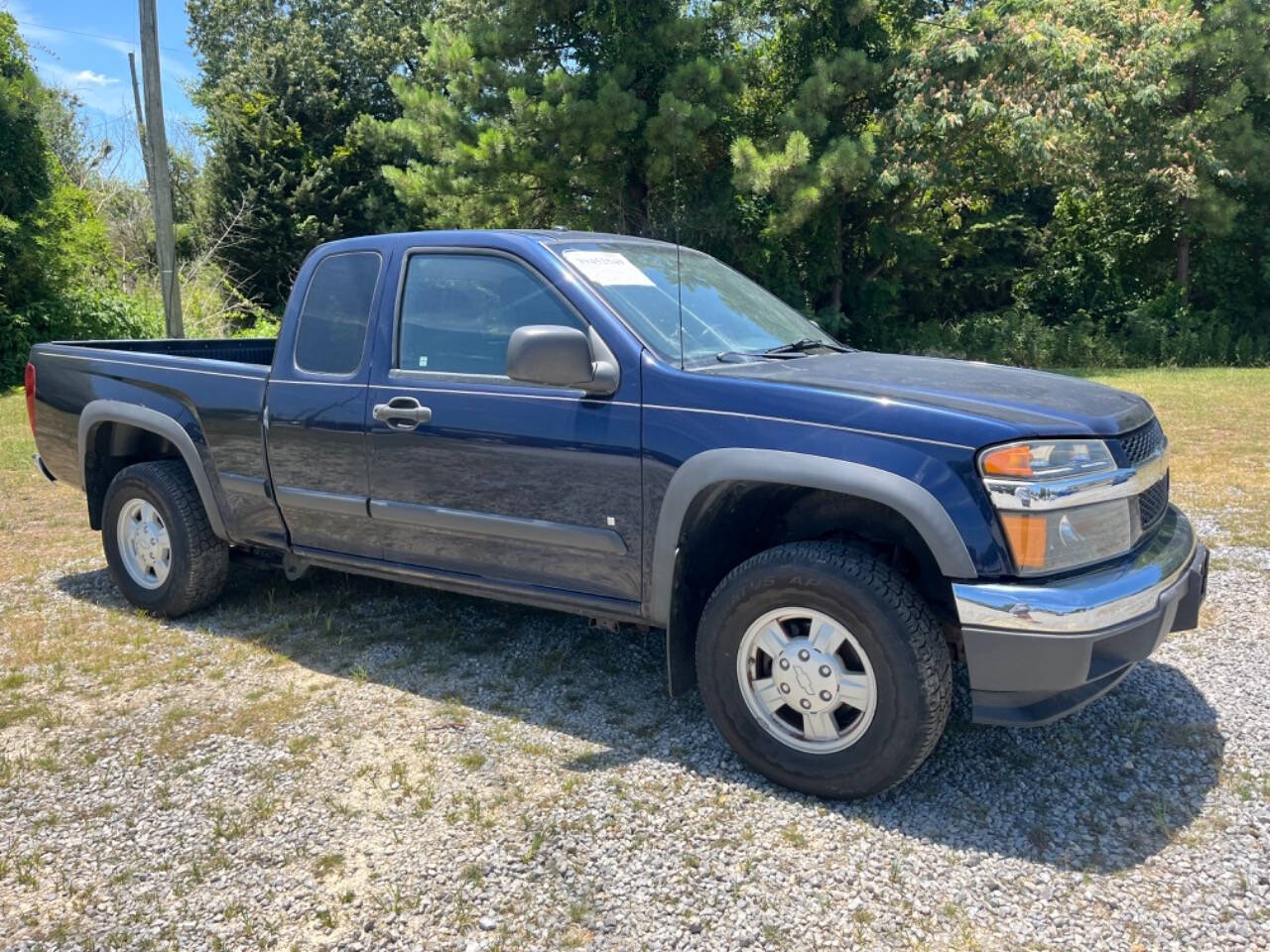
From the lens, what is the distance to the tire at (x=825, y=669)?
313cm

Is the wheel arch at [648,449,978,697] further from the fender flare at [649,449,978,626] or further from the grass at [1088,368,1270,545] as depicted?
the grass at [1088,368,1270,545]

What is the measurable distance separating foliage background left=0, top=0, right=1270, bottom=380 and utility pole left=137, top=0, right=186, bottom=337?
5.74 metres

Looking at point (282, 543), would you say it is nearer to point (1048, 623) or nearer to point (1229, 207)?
point (1048, 623)

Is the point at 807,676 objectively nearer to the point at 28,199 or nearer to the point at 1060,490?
the point at 1060,490

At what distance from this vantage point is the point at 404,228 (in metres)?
26.5

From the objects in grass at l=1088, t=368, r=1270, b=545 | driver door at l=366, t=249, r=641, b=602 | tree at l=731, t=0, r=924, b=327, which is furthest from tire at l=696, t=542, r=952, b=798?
tree at l=731, t=0, r=924, b=327

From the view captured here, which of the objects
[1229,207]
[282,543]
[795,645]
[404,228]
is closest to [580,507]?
[795,645]

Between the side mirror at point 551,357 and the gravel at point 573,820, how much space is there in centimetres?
137

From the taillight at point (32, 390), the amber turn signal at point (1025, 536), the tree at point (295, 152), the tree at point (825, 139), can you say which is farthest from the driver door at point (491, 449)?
the tree at point (295, 152)

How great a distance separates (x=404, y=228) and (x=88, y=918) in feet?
83.1

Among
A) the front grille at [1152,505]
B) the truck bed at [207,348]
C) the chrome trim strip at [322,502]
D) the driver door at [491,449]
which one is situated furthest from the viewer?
the truck bed at [207,348]

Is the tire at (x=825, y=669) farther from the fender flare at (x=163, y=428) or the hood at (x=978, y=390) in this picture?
the fender flare at (x=163, y=428)

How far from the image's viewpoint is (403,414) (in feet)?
13.5

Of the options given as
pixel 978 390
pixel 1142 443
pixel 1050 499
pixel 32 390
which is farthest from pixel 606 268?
pixel 32 390
